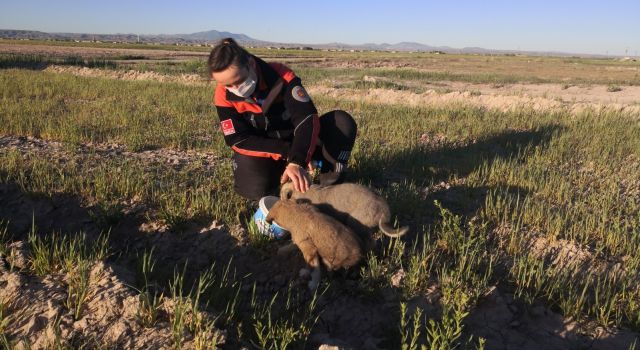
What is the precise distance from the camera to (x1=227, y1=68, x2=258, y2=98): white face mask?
3.43 metres

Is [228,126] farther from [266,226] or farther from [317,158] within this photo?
[266,226]

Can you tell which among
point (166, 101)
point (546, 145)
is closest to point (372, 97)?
point (166, 101)

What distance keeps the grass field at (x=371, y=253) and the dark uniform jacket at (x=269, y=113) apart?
0.52 meters

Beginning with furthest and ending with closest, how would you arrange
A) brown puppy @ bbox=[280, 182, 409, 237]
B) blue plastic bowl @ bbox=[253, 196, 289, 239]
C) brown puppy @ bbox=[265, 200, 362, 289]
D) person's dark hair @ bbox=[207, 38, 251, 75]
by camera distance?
person's dark hair @ bbox=[207, 38, 251, 75]
blue plastic bowl @ bbox=[253, 196, 289, 239]
brown puppy @ bbox=[280, 182, 409, 237]
brown puppy @ bbox=[265, 200, 362, 289]

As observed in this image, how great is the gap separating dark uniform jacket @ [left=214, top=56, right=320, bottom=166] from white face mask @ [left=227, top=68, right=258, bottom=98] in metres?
0.10

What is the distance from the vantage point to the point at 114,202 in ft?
12.1

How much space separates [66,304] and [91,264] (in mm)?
296

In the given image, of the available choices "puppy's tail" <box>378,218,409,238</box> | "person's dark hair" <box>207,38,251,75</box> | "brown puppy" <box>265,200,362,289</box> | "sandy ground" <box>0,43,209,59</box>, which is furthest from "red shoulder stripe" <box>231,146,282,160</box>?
"sandy ground" <box>0,43,209,59</box>

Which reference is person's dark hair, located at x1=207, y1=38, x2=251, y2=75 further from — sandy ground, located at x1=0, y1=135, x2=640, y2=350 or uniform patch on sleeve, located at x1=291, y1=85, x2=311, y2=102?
sandy ground, located at x1=0, y1=135, x2=640, y2=350

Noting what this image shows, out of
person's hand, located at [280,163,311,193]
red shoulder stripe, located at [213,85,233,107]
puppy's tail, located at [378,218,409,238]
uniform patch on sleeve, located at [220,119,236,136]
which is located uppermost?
red shoulder stripe, located at [213,85,233,107]

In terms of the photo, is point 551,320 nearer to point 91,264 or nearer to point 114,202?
point 91,264

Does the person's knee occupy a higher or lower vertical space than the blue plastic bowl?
higher

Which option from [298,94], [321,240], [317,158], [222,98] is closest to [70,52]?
[222,98]

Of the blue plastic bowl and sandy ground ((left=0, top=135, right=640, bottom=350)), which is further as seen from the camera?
the blue plastic bowl
